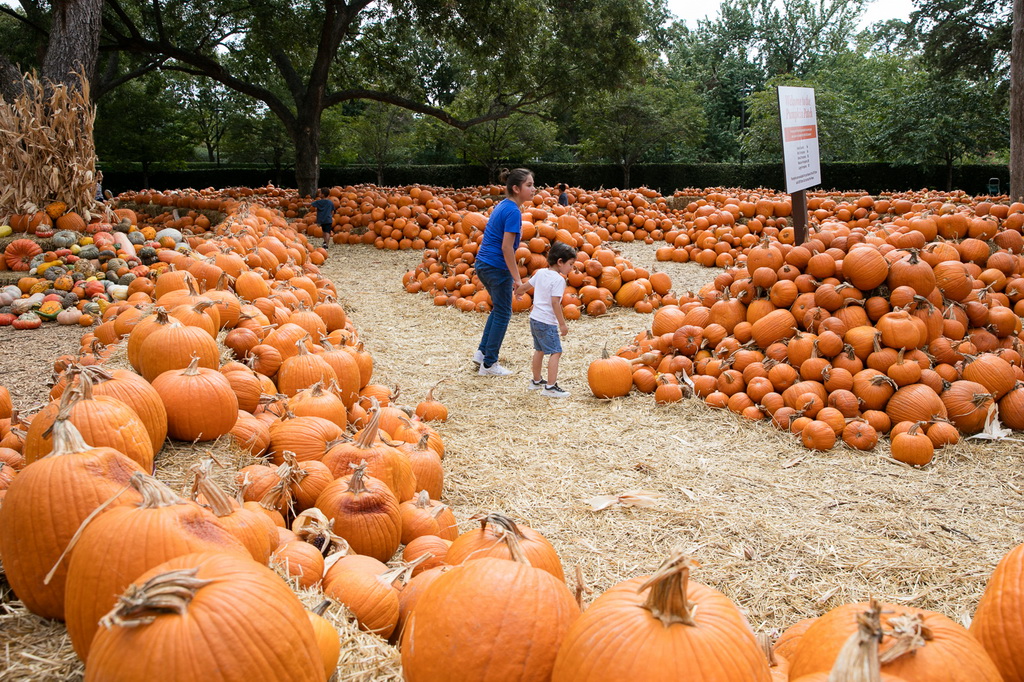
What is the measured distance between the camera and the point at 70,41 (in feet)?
31.7

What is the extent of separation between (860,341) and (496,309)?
3.19 metres

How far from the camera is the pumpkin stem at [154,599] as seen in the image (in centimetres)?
109

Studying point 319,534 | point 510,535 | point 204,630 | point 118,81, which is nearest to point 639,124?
point 118,81

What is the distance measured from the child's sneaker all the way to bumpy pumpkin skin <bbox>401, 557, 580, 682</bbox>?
4381 millimetres

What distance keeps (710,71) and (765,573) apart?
140 ft

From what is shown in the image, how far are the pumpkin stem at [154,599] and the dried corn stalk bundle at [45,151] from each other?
9525mm

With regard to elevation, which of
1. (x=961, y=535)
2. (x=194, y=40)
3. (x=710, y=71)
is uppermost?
(x=710, y=71)

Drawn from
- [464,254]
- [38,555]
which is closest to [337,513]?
[38,555]

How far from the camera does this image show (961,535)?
3326 mm

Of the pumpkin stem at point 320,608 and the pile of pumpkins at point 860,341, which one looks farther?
the pile of pumpkins at point 860,341

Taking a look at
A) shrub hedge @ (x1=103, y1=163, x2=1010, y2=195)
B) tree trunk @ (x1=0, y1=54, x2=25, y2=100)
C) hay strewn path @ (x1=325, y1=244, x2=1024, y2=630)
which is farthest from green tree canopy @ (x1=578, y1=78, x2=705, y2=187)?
hay strewn path @ (x1=325, y1=244, x2=1024, y2=630)

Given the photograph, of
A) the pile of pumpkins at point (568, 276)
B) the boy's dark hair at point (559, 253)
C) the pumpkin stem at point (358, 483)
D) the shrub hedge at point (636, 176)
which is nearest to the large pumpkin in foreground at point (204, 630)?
the pumpkin stem at point (358, 483)

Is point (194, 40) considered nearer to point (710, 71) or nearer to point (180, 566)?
point (180, 566)

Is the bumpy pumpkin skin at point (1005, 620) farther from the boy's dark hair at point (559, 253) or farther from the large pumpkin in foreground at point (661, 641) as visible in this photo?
the boy's dark hair at point (559, 253)
